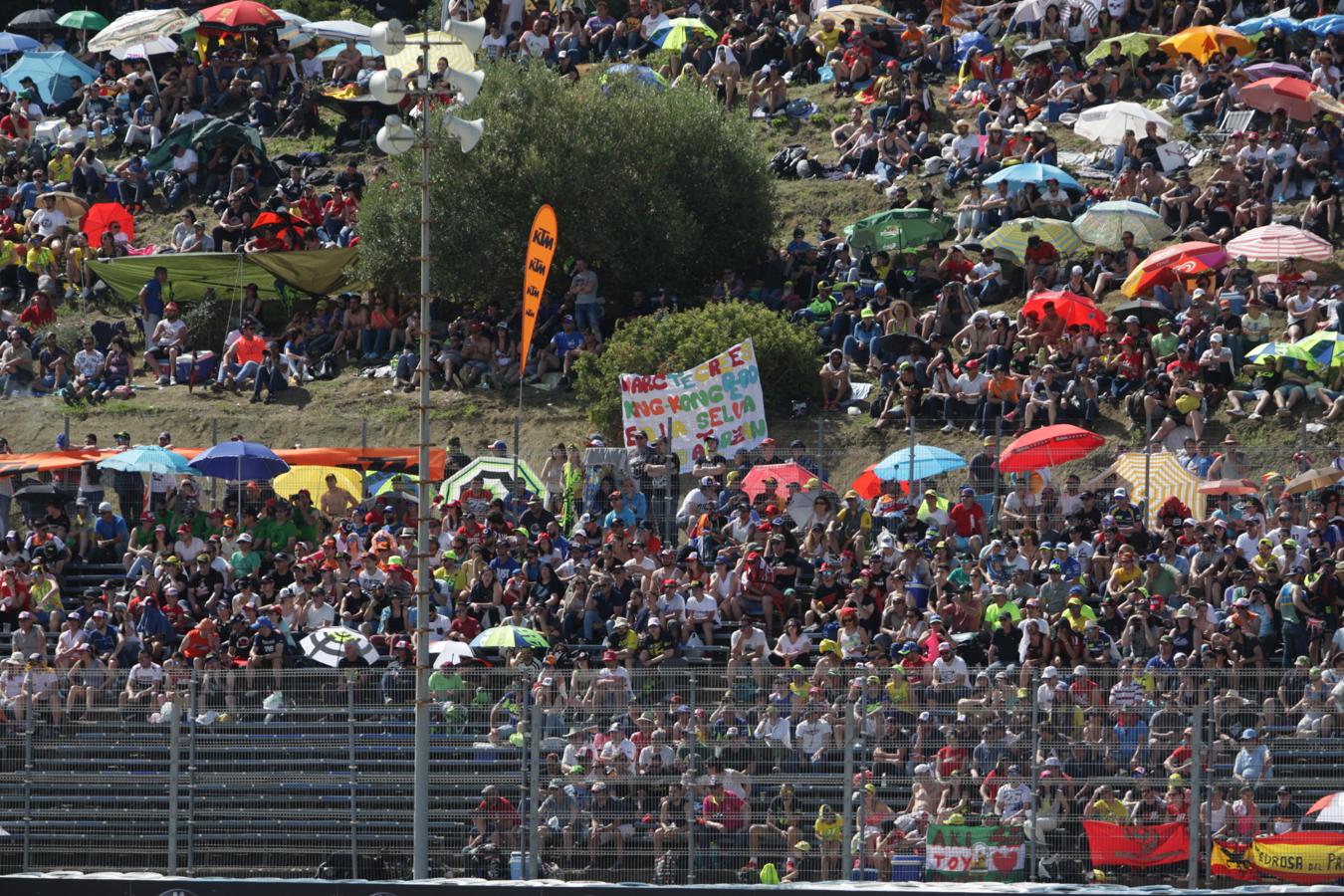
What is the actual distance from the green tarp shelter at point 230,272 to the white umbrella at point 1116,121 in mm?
13020

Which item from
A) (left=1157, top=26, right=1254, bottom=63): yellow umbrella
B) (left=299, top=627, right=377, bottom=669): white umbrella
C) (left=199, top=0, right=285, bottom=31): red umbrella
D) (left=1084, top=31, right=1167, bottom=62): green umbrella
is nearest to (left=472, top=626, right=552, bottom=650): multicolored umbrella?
(left=299, top=627, right=377, bottom=669): white umbrella

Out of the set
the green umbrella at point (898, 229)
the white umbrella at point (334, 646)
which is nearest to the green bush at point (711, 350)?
the green umbrella at point (898, 229)

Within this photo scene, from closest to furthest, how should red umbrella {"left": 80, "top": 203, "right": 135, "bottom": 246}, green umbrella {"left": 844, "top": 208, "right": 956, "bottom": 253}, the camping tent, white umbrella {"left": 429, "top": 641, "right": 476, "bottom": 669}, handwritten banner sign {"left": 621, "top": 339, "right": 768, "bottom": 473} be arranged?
1. white umbrella {"left": 429, "top": 641, "right": 476, "bottom": 669}
2. the camping tent
3. handwritten banner sign {"left": 621, "top": 339, "right": 768, "bottom": 473}
4. green umbrella {"left": 844, "top": 208, "right": 956, "bottom": 253}
5. red umbrella {"left": 80, "top": 203, "right": 135, "bottom": 246}

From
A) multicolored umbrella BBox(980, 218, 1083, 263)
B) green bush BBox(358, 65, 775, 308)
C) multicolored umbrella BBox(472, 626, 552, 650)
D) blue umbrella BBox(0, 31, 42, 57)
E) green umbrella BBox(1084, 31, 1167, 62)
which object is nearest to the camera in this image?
multicolored umbrella BBox(472, 626, 552, 650)

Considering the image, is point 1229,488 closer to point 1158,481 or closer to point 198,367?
point 1158,481

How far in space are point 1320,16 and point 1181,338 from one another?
1222 cm

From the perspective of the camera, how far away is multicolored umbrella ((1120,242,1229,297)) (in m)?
33.4

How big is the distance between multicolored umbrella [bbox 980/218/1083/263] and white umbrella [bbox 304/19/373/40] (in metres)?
16.6

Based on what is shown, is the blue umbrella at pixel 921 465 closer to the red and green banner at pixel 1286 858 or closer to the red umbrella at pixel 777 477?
the red umbrella at pixel 777 477

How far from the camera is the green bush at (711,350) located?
3472 cm

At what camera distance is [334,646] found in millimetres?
25141

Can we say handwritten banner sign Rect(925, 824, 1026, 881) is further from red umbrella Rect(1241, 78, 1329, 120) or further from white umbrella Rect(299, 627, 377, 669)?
red umbrella Rect(1241, 78, 1329, 120)

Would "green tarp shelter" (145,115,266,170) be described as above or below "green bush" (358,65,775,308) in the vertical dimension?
above

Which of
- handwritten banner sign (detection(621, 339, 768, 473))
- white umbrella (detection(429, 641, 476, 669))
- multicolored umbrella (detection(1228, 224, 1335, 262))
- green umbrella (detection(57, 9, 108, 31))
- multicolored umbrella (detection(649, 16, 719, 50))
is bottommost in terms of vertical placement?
white umbrella (detection(429, 641, 476, 669))
